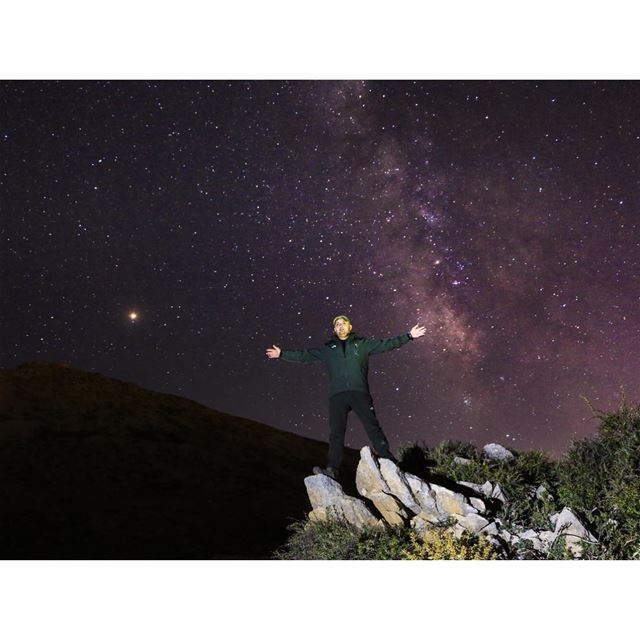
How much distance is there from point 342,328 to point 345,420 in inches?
60.2

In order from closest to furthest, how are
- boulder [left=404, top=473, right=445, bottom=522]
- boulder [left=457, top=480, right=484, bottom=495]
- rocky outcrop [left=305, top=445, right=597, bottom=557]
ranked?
1. rocky outcrop [left=305, top=445, right=597, bottom=557]
2. boulder [left=404, top=473, right=445, bottom=522]
3. boulder [left=457, top=480, right=484, bottom=495]

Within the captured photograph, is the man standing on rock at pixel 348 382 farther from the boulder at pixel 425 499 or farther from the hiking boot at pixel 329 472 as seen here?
the boulder at pixel 425 499

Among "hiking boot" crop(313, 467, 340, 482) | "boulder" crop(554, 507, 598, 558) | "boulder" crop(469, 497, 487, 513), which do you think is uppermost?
"hiking boot" crop(313, 467, 340, 482)

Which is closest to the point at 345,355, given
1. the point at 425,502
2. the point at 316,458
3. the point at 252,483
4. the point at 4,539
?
the point at 425,502

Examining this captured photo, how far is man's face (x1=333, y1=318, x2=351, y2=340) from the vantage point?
938cm

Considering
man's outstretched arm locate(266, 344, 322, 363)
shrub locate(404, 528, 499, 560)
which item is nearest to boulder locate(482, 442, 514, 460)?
shrub locate(404, 528, 499, 560)

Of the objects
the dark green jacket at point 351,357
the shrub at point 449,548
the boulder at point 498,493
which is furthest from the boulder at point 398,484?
the dark green jacket at point 351,357

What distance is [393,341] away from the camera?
9.19m

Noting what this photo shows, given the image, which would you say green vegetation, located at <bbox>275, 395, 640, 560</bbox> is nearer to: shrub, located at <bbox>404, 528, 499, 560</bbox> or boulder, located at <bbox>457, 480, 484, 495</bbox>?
shrub, located at <bbox>404, 528, 499, 560</bbox>

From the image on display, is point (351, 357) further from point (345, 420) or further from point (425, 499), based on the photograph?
point (425, 499)

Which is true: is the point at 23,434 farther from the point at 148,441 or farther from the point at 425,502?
the point at 425,502

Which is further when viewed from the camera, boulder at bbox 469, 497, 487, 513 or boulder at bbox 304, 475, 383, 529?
boulder at bbox 304, 475, 383, 529

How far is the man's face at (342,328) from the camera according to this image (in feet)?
30.8

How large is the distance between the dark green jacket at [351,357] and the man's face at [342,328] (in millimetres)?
71
